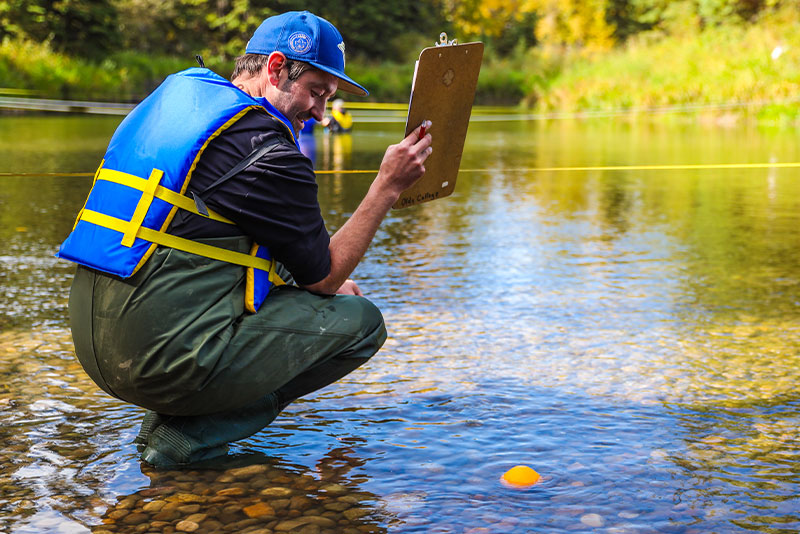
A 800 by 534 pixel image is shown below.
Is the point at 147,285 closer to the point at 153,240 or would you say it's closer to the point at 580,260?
the point at 153,240

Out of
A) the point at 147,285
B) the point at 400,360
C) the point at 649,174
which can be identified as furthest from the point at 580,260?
the point at 649,174

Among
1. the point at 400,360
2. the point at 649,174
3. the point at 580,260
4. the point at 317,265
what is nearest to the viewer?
the point at 317,265

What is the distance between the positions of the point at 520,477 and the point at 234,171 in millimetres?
1375

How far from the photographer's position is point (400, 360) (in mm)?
4719

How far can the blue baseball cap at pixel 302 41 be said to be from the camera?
3.18 meters

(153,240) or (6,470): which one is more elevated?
(153,240)

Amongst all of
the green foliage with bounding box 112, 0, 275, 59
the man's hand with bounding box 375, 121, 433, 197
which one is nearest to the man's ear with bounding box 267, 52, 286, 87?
the man's hand with bounding box 375, 121, 433, 197

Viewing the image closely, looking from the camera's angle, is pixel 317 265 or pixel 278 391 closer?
pixel 317 265

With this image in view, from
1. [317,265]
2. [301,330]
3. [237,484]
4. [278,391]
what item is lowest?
[237,484]

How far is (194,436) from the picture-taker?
337 cm

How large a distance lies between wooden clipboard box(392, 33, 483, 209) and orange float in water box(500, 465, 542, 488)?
39.7 inches

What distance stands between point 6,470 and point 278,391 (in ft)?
3.12

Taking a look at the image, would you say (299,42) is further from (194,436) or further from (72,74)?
(72,74)

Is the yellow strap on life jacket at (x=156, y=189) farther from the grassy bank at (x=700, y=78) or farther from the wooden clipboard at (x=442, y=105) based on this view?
the grassy bank at (x=700, y=78)
